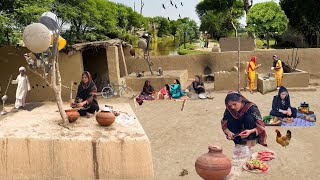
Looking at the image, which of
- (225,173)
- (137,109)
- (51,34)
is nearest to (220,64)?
(137,109)

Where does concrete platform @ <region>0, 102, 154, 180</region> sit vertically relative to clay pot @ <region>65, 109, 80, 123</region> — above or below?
below

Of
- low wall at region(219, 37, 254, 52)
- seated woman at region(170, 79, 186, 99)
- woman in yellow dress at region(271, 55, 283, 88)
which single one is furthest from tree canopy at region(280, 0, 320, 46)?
seated woman at region(170, 79, 186, 99)

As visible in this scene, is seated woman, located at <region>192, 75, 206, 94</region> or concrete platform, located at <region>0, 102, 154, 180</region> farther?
seated woman, located at <region>192, 75, 206, 94</region>

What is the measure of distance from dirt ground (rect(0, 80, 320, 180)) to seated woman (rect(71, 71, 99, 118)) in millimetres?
1806

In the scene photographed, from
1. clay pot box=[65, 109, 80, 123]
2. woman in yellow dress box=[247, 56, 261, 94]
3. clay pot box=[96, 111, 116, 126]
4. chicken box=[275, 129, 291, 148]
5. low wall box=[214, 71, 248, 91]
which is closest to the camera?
clay pot box=[96, 111, 116, 126]

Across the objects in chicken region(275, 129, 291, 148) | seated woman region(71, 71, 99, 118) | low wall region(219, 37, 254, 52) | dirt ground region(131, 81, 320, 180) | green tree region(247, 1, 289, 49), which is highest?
green tree region(247, 1, 289, 49)

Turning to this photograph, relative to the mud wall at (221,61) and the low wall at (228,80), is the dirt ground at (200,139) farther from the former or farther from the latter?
the mud wall at (221,61)

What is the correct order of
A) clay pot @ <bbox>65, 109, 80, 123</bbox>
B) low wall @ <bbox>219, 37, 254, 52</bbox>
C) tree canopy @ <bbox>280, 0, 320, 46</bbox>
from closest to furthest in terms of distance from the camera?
clay pot @ <bbox>65, 109, 80, 123</bbox> < low wall @ <bbox>219, 37, 254, 52</bbox> < tree canopy @ <bbox>280, 0, 320, 46</bbox>

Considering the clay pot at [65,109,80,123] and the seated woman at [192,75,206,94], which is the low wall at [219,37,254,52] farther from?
the clay pot at [65,109,80,123]

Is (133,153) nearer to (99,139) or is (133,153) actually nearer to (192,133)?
(99,139)

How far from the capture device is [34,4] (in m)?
16.3

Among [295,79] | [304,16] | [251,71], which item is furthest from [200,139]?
[304,16]

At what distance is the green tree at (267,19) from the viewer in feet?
93.7

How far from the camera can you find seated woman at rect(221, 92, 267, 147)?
628cm
